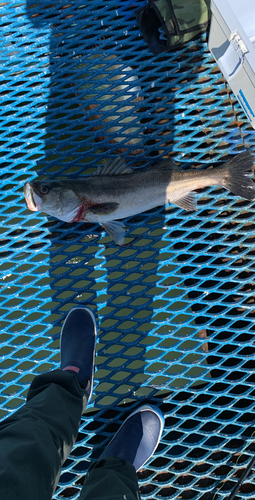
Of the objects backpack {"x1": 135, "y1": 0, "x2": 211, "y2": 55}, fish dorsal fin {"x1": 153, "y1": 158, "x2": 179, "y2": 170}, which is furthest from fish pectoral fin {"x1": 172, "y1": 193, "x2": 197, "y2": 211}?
backpack {"x1": 135, "y1": 0, "x2": 211, "y2": 55}

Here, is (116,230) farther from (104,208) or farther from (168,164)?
(168,164)

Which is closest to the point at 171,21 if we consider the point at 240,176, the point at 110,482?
the point at 240,176

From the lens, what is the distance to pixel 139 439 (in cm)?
265

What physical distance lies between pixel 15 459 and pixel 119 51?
3263mm

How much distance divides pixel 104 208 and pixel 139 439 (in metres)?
2.02

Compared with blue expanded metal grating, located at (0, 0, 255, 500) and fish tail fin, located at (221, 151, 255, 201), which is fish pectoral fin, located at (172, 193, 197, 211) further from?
fish tail fin, located at (221, 151, 255, 201)

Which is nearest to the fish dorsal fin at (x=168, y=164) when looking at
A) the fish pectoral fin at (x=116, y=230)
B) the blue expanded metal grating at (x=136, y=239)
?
the blue expanded metal grating at (x=136, y=239)

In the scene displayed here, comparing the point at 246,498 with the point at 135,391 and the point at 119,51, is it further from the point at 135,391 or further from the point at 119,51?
the point at 119,51

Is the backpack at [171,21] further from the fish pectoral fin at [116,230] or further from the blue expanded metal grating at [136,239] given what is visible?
the fish pectoral fin at [116,230]

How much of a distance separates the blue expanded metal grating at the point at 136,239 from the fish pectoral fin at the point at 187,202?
0.12 meters

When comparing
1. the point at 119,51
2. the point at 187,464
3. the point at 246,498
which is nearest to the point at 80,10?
the point at 119,51

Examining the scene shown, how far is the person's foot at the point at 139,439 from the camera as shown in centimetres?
262

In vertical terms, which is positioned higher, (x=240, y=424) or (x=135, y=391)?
(x=135, y=391)

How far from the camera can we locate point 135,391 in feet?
9.39
